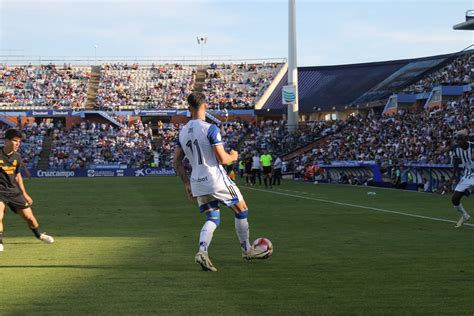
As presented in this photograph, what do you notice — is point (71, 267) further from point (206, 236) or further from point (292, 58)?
point (292, 58)

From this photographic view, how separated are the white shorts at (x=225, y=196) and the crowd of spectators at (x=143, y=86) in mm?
77854

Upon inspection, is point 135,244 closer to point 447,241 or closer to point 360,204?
point 447,241

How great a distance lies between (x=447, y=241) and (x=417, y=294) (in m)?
5.91

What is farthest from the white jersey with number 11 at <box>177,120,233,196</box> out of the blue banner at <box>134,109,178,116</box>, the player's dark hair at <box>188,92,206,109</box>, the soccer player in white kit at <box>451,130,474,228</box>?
the blue banner at <box>134,109,178,116</box>

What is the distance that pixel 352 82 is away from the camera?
87250 mm

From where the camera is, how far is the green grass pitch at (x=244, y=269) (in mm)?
7691

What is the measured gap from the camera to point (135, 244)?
14.0 m

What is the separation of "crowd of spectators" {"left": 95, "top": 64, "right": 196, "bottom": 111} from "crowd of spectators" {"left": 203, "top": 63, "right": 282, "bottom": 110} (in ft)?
8.74

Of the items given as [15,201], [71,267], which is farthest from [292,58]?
[71,267]

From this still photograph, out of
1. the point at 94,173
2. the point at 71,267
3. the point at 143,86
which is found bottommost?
the point at 71,267

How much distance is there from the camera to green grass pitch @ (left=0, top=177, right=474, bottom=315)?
7.69m

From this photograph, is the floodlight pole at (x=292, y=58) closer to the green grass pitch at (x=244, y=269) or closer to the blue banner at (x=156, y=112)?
the blue banner at (x=156, y=112)

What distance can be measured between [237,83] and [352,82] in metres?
14.0

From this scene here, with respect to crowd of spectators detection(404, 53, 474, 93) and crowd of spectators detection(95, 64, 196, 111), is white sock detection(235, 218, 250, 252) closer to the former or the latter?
crowd of spectators detection(404, 53, 474, 93)
